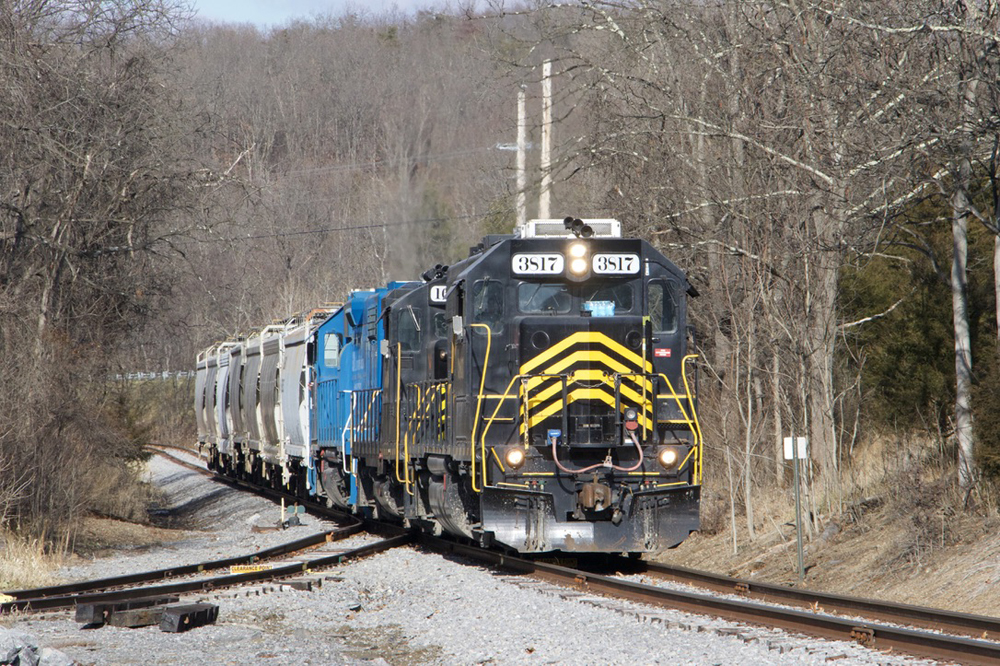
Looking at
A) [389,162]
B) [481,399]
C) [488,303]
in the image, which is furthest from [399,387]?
[389,162]

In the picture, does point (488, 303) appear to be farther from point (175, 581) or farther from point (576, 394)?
point (175, 581)

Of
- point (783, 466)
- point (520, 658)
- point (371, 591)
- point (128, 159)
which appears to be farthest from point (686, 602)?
point (128, 159)

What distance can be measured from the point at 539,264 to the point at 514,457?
A: 2.06 metres

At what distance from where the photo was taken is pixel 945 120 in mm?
11516

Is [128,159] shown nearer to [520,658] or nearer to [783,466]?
[783,466]

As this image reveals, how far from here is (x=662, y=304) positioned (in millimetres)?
12570

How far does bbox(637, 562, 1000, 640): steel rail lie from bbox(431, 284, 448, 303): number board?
425 centimetres

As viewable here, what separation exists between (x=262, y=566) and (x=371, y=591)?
2.30m

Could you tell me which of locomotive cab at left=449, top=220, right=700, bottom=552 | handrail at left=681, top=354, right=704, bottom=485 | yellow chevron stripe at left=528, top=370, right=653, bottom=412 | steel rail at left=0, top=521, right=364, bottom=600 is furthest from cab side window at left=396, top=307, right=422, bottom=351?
handrail at left=681, top=354, right=704, bottom=485

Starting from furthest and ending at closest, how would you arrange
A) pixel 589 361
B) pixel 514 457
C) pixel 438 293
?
pixel 438 293 < pixel 589 361 < pixel 514 457

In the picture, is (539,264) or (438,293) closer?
(539,264)

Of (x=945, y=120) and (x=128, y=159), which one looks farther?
(x=128, y=159)

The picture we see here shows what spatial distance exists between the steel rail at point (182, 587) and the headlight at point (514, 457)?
9.73ft

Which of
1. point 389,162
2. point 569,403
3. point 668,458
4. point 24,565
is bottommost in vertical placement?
point 24,565
